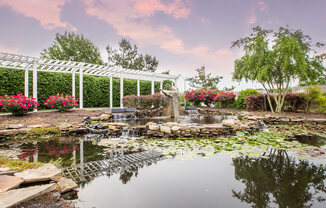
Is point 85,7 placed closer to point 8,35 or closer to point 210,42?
point 8,35

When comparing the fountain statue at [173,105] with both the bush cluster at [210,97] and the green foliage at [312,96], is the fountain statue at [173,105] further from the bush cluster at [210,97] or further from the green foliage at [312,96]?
the green foliage at [312,96]

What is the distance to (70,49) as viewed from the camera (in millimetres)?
20469

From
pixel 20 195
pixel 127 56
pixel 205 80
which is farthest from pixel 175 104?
pixel 127 56

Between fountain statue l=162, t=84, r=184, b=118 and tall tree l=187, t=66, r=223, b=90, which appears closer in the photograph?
fountain statue l=162, t=84, r=184, b=118

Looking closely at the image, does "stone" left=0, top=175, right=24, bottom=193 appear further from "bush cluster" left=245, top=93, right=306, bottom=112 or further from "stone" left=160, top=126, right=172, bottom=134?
"bush cluster" left=245, top=93, right=306, bottom=112

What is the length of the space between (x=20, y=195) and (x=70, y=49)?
2328 centimetres

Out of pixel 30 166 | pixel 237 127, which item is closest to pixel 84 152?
pixel 30 166

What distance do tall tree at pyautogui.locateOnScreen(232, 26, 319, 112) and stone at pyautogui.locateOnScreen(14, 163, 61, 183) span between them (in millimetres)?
8799

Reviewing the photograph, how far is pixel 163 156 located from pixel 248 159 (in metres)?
1.51

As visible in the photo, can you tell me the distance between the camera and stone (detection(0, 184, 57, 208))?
51.2 inches

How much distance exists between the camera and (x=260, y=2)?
299 inches

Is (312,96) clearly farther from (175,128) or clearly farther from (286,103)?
(175,128)

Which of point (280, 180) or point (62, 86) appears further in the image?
point (62, 86)

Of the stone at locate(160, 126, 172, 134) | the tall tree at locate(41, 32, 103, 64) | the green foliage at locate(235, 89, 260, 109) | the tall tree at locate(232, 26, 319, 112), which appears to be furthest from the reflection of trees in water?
the tall tree at locate(41, 32, 103, 64)
